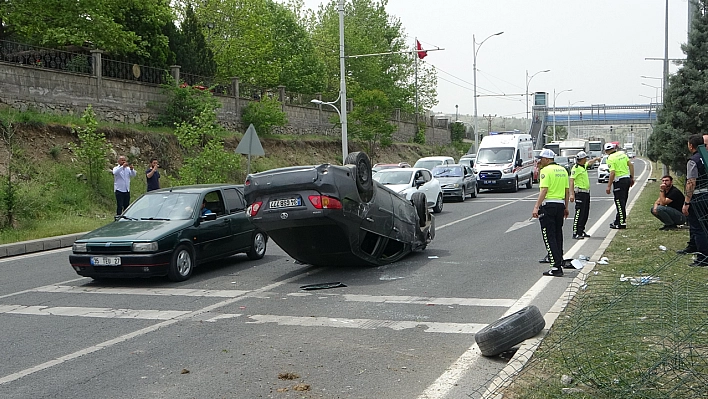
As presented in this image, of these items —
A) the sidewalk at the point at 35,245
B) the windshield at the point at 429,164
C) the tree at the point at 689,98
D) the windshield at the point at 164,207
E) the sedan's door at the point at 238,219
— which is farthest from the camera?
the windshield at the point at 429,164

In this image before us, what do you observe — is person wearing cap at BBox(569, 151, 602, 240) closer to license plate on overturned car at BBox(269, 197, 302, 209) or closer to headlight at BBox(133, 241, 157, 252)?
license plate on overturned car at BBox(269, 197, 302, 209)

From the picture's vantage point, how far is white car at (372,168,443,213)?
21.4 metres

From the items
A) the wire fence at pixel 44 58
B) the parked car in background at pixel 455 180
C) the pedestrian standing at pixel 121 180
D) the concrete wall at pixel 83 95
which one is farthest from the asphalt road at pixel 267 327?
the parked car in background at pixel 455 180

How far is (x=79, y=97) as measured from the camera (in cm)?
2602

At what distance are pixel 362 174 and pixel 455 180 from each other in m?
17.8

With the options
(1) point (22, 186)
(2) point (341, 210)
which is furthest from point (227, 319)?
(1) point (22, 186)

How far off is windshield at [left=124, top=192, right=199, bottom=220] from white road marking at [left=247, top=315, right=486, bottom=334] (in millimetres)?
3988

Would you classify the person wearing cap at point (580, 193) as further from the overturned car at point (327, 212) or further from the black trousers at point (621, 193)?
the overturned car at point (327, 212)

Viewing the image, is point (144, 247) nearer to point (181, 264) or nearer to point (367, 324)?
point (181, 264)

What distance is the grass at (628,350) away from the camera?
481 cm

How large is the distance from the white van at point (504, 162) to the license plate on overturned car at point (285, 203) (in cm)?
2522

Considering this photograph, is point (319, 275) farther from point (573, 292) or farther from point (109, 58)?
point (109, 58)

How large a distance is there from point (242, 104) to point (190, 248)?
26.8 metres

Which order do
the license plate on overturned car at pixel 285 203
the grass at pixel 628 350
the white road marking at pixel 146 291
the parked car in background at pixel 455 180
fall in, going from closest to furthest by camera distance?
the grass at pixel 628 350, the white road marking at pixel 146 291, the license plate on overturned car at pixel 285 203, the parked car in background at pixel 455 180
